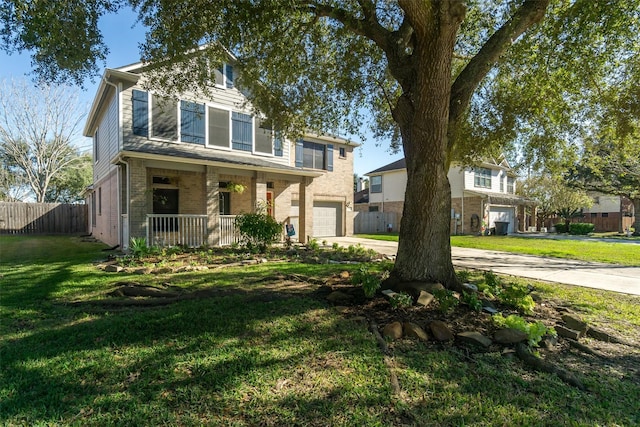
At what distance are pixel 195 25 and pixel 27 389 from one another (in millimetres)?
5456

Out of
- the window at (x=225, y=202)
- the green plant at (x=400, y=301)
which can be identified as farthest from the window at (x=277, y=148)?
the green plant at (x=400, y=301)

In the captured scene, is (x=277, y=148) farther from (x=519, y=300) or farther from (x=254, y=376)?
(x=254, y=376)

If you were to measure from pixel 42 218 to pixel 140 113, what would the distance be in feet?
48.2

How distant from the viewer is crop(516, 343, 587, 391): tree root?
113 inches

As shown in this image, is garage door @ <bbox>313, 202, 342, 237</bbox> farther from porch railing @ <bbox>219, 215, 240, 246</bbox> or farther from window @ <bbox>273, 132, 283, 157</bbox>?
porch railing @ <bbox>219, 215, 240, 246</bbox>

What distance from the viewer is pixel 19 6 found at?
3992 millimetres

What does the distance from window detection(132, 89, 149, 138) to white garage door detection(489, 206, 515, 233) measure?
22645 millimetres

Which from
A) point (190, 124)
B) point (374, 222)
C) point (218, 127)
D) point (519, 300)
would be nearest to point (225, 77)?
point (218, 127)

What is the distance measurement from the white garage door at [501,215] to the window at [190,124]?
820 inches

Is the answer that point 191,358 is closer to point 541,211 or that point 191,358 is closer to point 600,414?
point 600,414

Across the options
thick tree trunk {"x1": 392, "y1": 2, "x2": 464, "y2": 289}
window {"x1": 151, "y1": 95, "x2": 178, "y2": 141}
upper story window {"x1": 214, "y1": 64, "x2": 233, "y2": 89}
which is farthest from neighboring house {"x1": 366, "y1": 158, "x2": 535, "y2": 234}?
thick tree trunk {"x1": 392, "y1": 2, "x2": 464, "y2": 289}

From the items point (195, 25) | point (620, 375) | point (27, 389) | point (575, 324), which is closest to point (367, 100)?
point (195, 25)

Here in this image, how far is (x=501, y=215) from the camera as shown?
25.5 metres

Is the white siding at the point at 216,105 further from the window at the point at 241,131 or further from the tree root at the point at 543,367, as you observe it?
the tree root at the point at 543,367
